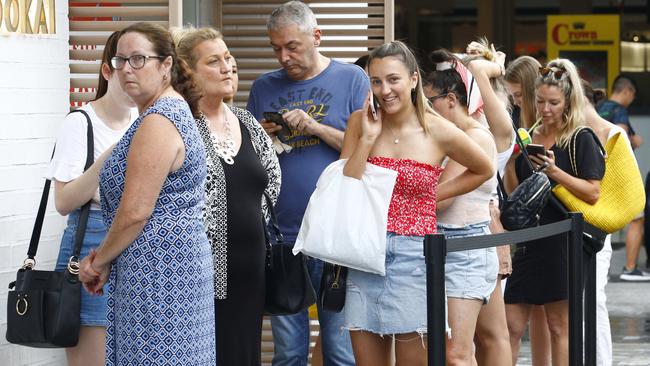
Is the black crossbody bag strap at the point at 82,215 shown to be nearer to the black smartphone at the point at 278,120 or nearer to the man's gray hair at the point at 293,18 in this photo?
the black smartphone at the point at 278,120

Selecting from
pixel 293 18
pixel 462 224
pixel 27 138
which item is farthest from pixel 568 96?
pixel 27 138

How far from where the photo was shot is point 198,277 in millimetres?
4652

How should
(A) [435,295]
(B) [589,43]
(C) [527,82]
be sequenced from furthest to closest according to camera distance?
(B) [589,43] → (C) [527,82] → (A) [435,295]

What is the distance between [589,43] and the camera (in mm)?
17078

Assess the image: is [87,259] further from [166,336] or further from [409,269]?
[409,269]

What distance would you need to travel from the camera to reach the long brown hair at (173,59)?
4.75 m

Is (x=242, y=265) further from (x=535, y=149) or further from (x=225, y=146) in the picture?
(x=535, y=149)

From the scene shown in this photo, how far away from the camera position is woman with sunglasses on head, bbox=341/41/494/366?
5227mm

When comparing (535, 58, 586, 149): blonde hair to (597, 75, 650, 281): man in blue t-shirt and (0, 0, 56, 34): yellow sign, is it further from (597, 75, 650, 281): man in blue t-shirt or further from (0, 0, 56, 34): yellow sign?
(597, 75, 650, 281): man in blue t-shirt

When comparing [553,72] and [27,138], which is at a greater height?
[553,72]

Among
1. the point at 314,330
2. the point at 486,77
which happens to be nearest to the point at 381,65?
the point at 486,77

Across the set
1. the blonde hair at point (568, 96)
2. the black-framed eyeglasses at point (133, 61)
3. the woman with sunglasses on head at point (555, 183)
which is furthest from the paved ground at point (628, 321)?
the black-framed eyeglasses at point (133, 61)

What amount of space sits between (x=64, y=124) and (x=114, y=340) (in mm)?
1167

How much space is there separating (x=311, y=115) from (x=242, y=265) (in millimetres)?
1152
